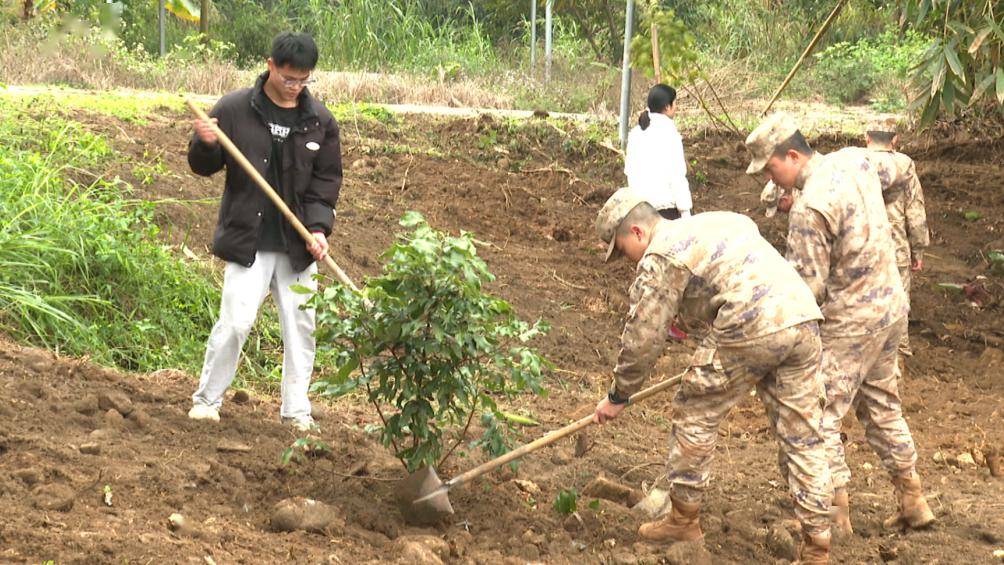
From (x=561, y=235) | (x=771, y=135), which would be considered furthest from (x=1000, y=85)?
(x=771, y=135)

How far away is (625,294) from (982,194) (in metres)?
4.44

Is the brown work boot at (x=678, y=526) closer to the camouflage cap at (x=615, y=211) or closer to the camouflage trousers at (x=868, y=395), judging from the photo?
the camouflage trousers at (x=868, y=395)

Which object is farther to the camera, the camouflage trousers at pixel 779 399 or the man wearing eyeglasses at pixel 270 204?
the man wearing eyeglasses at pixel 270 204

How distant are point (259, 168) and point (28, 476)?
1706 millimetres

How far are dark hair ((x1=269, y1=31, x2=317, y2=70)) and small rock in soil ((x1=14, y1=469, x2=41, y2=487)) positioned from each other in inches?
78.0

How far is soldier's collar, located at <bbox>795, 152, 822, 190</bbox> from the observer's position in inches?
205

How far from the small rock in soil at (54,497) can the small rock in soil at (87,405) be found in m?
1.08

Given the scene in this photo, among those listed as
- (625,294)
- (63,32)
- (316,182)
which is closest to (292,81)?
(316,182)

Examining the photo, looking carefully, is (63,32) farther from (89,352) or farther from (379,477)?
(379,477)

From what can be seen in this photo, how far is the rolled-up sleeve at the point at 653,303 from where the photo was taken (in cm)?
460

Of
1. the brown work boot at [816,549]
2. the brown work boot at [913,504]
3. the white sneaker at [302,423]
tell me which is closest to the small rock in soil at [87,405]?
the white sneaker at [302,423]

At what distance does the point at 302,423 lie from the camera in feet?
19.0

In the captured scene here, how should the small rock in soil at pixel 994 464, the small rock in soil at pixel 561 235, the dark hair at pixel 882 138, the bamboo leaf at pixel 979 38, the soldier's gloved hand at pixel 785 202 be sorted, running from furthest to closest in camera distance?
the small rock in soil at pixel 561 235, the bamboo leaf at pixel 979 38, the dark hair at pixel 882 138, the small rock in soil at pixel 994 464, the soldier's gloved hand at pixel 785 202

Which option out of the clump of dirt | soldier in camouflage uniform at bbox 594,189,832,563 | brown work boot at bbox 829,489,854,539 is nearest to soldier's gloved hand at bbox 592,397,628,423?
soldier in camouflage uniform at bbox 594,189,832,563
